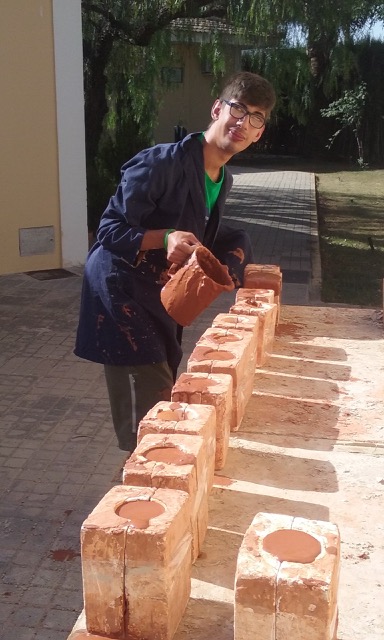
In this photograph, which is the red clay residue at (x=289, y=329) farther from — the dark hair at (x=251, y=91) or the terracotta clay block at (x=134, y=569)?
the terracotta clay block at (x=134, y=569)

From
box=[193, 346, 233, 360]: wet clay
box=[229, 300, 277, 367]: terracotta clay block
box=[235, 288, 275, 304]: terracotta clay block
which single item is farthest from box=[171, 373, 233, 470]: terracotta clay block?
box=[235, 288, 275, 304]: terracotta clay block

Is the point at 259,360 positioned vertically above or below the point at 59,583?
above

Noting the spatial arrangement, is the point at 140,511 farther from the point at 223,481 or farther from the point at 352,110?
the point at 352,110

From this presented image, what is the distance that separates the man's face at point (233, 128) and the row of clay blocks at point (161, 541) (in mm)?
964

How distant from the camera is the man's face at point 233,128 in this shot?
8.04 ft

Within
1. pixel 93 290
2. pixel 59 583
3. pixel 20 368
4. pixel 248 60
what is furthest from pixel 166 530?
pixel 248 60

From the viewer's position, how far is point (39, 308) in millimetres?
7523

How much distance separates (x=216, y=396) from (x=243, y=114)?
3.18ft

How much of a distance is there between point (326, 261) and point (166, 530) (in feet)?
31.2

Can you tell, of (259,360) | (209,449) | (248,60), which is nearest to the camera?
(209,449)

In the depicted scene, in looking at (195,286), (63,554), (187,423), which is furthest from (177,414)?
(63,554)

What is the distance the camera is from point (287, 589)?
1.20 m

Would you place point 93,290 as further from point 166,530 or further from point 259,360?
point 166,530

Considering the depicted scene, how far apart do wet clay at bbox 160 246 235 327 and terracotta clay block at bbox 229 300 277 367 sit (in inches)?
13.0
